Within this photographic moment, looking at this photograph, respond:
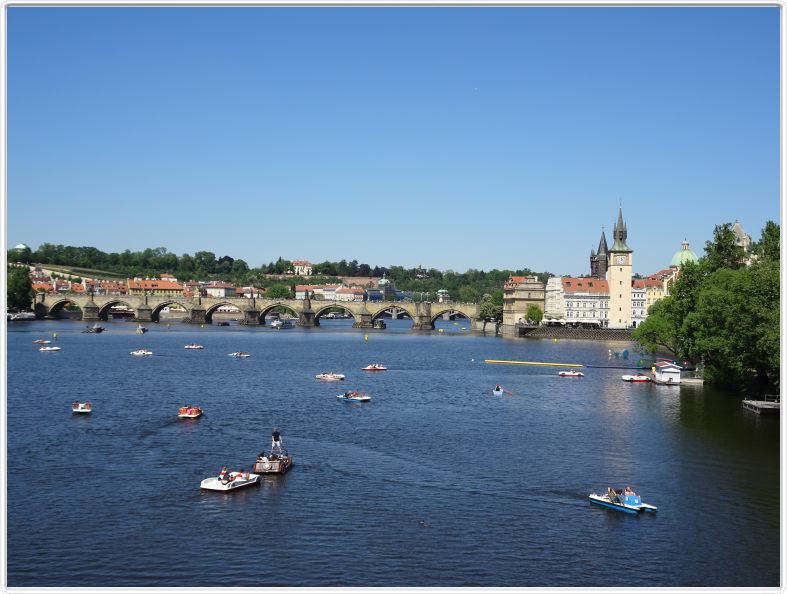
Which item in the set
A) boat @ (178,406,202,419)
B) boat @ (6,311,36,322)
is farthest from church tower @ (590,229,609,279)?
boat @ (178,406,202,419)

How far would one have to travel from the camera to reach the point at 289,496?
32.0 meters

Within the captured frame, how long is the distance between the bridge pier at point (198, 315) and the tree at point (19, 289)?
28.8 meters

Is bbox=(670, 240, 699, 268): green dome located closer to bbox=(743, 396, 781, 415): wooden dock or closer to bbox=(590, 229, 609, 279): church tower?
bbox=(590, 229, 609, 279): church tower

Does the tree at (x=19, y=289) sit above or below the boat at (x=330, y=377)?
above

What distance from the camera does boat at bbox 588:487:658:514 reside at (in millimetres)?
30172

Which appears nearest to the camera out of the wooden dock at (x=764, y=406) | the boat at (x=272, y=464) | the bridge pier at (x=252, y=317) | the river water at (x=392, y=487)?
the river water at (x=392, y=487)

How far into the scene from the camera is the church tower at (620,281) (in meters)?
143

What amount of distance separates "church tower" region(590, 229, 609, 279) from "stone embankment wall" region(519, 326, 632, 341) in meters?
29.8

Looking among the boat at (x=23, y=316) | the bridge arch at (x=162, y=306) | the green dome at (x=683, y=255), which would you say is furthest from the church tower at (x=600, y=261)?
the boat at (x=23, y=316)

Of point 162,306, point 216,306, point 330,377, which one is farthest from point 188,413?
point 162,306

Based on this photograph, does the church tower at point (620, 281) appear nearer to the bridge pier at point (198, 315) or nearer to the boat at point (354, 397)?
the bridge pier at point (198, 315)

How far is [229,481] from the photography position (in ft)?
107

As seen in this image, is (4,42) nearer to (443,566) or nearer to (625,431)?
(443,566)

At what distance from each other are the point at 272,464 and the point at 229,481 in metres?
2.87
